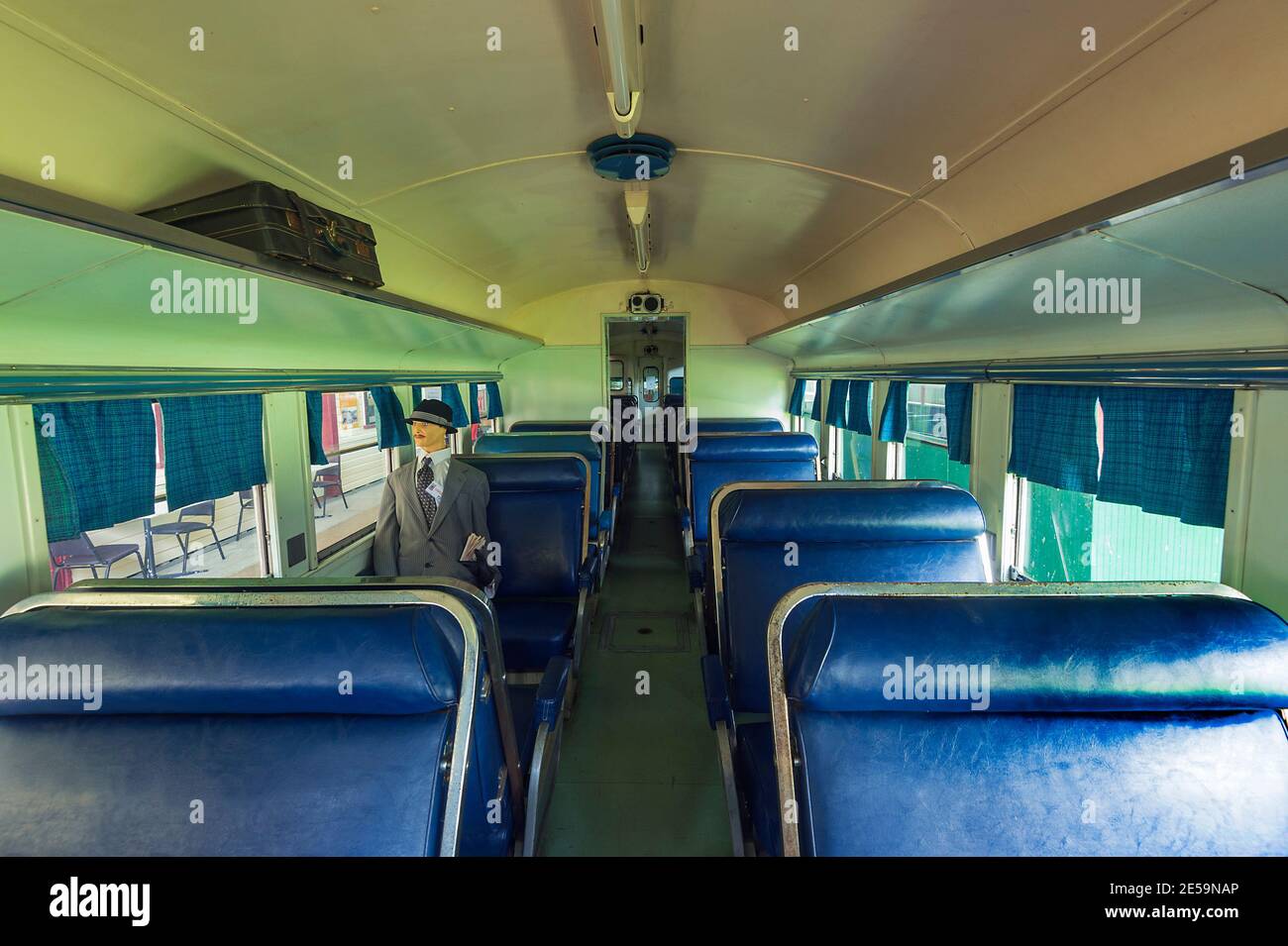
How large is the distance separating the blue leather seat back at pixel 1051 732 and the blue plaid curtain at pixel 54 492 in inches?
115

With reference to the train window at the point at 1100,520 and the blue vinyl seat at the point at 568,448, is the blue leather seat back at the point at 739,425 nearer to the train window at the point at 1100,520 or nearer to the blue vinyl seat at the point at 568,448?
the blue vinyl seat at the point at 568,448

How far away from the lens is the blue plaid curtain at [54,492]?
2.40m

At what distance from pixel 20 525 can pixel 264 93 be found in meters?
1.98

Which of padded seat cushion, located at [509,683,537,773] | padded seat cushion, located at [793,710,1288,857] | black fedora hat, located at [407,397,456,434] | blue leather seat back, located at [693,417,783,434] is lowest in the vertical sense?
padded seat cushion, located at [509,683,537,773]

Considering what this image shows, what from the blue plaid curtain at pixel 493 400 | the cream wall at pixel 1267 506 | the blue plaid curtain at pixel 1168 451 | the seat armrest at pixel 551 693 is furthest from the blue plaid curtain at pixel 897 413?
the blue plaid curtain at pixel 493 400

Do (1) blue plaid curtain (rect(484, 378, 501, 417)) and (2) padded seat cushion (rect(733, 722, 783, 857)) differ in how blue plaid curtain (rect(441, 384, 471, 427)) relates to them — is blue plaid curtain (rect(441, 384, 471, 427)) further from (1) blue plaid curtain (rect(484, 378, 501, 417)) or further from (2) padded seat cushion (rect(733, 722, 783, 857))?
(2) padded seat cushion (rect(733, 722, 783, 857))

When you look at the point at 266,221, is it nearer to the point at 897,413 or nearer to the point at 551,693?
the point at 551,693

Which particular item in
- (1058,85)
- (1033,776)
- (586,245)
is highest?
(586,245)

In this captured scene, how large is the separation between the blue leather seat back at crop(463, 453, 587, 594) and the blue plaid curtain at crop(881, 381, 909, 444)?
3202 millimetres

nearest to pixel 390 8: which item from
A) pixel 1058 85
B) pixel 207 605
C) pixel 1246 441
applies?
pixel 207 605

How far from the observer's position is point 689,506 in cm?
642

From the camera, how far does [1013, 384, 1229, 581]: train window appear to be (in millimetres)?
2732

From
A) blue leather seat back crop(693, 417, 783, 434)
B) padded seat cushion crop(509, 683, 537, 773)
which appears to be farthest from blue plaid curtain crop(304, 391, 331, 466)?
blue leather seat back crop(693, 417, 783, 434)

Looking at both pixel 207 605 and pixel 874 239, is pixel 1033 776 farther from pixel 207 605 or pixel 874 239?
pixel 874 239
